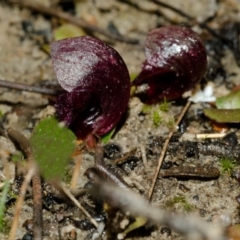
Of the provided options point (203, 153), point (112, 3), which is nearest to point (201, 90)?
point (203, 153)

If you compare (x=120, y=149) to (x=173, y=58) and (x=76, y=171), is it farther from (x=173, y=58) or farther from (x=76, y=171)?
(x=173, y=58)

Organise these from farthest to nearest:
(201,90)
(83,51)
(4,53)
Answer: (4,53) < (201,90) < (83,51)

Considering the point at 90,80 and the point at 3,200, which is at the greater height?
the point at 90,80

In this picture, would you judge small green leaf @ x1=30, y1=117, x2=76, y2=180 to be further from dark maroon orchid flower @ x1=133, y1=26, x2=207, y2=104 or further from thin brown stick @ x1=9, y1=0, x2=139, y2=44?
thin brown stick @ x1=9, y1=0, x2=139, y2=44

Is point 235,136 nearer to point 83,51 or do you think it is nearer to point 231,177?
point 231,177

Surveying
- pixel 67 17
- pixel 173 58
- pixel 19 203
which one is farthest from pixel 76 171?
pixel 67 17

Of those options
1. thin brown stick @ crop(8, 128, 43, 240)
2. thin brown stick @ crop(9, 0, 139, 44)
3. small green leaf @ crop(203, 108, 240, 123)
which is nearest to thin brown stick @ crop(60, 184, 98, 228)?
thin brown stick @ crop(8, 128, 43, 240)
